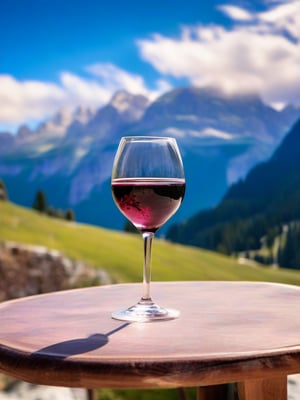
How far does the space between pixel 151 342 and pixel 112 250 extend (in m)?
33.2

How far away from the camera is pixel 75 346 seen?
5.86ft

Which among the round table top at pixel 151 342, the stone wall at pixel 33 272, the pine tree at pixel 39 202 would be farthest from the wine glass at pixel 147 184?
the pine tree at pixel 39 202

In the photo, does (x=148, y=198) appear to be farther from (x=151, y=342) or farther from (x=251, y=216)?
(x=251, y=216)

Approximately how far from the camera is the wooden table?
5.19 ft

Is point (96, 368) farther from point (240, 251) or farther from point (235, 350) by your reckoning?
point (240, 251)

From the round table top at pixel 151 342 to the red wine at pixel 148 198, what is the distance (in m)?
0.34

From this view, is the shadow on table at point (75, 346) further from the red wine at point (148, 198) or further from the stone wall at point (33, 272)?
the stone wall at point (33, 272)

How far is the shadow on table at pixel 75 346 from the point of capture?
5.61ft

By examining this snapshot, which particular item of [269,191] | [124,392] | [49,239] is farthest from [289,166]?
[124,392]

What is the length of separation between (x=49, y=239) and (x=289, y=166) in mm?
175394

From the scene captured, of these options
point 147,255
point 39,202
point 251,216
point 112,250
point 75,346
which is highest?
point 251,216

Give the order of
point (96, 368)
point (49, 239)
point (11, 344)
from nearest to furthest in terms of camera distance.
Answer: point (96, 368)
point (11, 344)
point (49, 239)

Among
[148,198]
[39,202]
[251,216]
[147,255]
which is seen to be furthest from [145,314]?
[251,216]

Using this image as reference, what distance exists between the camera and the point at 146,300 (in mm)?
2264
